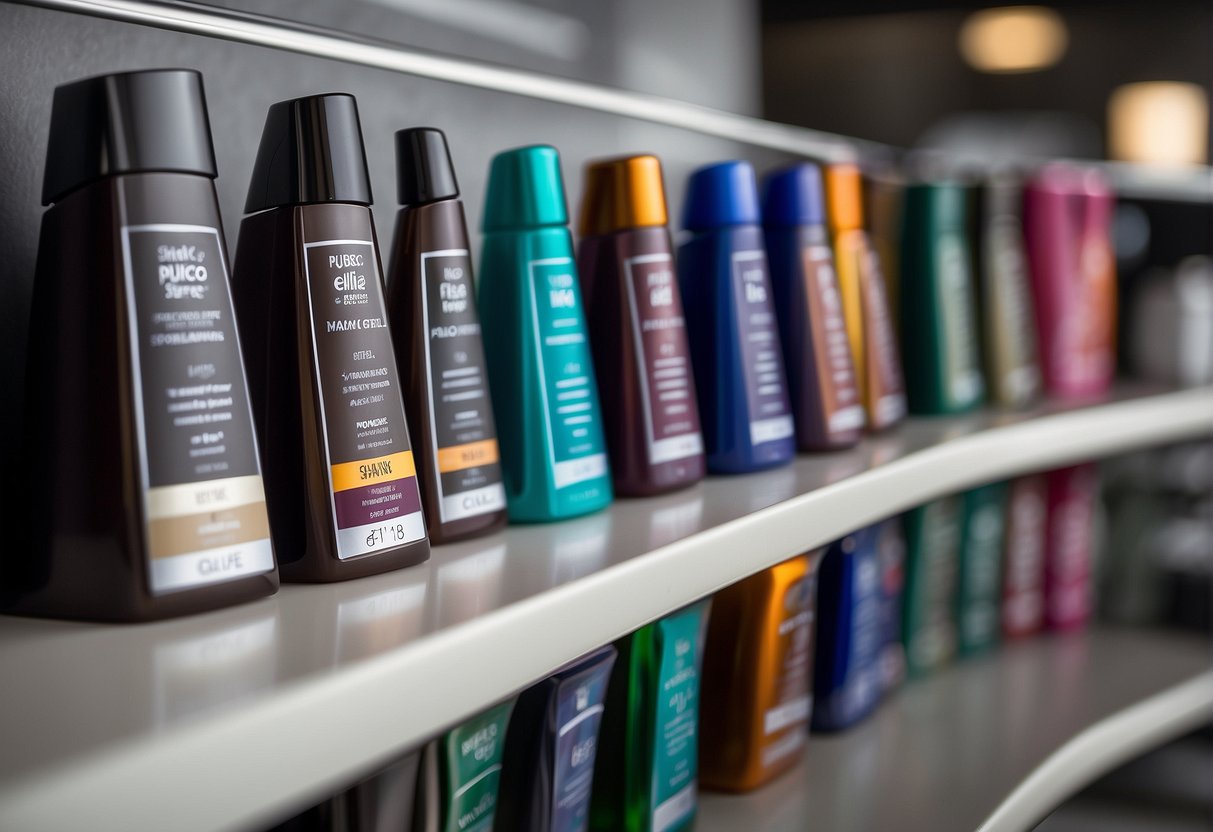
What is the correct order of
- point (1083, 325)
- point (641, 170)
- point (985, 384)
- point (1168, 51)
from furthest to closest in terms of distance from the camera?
point (1168, 51) → point (1083, 325) → point (985, 384) → point (641, 170)

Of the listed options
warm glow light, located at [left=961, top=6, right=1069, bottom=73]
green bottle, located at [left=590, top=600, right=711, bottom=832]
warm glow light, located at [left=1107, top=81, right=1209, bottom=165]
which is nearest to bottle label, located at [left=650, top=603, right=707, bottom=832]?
green bottle, located at [left=590, top=600, right=711, bottom=832]

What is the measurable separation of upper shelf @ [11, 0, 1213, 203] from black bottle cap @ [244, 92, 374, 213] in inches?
6.6

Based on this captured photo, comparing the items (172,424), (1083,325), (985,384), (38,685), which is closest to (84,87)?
(172,424)

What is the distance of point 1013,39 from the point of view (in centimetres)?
174

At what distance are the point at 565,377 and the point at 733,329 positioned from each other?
193 millimetres

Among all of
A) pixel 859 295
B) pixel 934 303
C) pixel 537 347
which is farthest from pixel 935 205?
pixel 537 347

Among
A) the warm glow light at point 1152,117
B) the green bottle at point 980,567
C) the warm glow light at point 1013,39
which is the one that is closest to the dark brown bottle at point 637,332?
the green bottle at point 980,567

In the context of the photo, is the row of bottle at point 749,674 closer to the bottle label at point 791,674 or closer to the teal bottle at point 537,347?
the bottle label at point 791,674

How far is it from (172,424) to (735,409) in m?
0.49

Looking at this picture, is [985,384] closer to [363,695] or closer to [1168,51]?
[1168,51]

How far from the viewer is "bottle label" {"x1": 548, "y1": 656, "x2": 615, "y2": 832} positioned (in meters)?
0.68

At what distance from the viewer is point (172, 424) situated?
1.60 feet

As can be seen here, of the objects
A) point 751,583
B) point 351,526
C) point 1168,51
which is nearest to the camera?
point 351,526

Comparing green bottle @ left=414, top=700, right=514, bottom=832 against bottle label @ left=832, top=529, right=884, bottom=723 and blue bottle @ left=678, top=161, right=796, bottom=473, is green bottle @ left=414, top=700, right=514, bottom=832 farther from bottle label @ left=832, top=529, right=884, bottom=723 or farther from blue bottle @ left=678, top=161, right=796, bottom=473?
bottle label @ left=832, top=529, right=884, bottom=723
